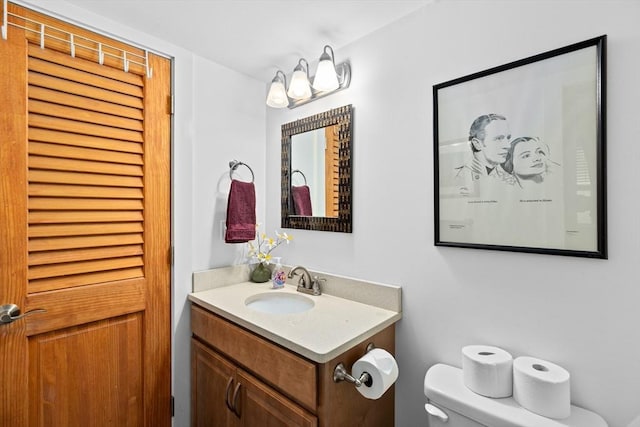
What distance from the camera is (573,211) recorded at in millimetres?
949

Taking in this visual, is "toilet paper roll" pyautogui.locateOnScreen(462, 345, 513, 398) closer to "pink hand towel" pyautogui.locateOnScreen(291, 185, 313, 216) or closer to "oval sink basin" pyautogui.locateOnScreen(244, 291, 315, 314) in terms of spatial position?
"oval sink basin" pyautogui.locateOnScreen(244, 291, 315, 314)

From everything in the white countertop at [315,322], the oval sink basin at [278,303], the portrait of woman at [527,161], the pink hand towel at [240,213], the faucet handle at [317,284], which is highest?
the portrait of woman at [527,161]

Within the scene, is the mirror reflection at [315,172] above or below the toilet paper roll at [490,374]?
above

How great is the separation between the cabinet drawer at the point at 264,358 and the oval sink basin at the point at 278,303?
9.1 inches

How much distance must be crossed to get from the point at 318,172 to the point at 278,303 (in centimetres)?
77

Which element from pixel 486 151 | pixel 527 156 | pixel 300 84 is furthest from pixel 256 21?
pixel 527 156

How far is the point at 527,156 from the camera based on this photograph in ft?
3.36

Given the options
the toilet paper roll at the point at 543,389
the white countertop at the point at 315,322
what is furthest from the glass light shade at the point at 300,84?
the toilet paper roll at the point at 543,389

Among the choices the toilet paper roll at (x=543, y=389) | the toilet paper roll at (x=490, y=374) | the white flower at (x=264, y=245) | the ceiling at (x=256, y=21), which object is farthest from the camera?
the white flower at (x=264, y=245)

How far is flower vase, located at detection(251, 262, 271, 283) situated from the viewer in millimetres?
1883

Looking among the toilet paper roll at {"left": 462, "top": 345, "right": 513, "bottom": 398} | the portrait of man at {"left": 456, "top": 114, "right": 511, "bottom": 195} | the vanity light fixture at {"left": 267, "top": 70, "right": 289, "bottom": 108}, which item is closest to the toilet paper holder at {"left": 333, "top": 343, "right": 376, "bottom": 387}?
the toilet paper roll at {"left": 462, "top": 345, "right": 513, "bottom": 398}

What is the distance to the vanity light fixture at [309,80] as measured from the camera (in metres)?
1.49

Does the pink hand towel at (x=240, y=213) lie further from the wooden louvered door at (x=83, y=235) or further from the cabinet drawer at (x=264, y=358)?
the cabinet drawer at (x=264, y=358)

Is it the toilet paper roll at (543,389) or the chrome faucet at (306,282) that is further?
the chrome faucet at (306,282)
